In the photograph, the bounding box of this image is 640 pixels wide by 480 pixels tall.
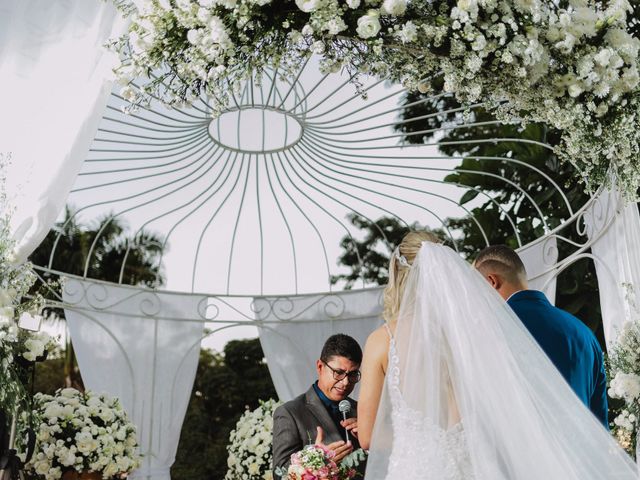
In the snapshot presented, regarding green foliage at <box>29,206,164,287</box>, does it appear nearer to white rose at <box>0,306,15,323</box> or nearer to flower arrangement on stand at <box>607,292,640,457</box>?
white rose at <box>0,306,15,323</box>

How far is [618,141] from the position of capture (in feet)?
16.7

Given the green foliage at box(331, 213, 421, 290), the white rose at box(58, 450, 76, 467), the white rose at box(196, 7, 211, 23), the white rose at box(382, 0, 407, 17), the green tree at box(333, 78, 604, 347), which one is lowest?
the white rose at box(58, 450, 76, 467)

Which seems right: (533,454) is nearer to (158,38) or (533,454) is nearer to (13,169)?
(158,38)

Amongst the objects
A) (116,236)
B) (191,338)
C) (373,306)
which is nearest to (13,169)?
(191,338)

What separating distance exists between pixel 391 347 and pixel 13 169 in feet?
10.5

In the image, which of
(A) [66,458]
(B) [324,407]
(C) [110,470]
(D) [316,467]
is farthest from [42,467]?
(D) [316,467]

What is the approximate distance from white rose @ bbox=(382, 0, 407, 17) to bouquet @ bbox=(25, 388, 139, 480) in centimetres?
506

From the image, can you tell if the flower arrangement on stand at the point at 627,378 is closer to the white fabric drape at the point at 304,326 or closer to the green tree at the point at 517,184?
the green tree at the point at 517,184

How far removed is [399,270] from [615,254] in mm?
3734

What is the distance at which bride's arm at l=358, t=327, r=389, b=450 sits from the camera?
4363mm

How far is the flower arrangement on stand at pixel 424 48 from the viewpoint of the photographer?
445 centimetres

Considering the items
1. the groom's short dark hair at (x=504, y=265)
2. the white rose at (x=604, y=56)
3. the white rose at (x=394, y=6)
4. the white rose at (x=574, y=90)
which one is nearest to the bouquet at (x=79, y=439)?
the groom's short dark hair at (x=504, y=265)

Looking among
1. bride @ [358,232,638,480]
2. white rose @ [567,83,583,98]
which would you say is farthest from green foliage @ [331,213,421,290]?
bride @ [358,232,638,480]

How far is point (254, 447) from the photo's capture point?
835 cm
